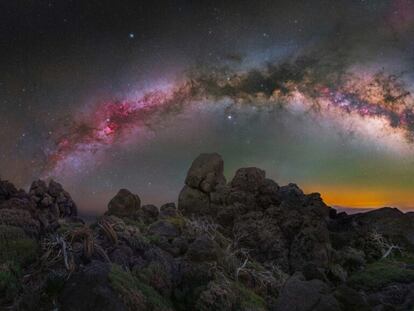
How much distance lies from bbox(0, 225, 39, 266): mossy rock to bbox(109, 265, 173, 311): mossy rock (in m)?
3.27

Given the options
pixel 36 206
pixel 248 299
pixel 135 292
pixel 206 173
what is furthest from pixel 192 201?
pixel 135 292

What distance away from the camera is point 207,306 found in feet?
43.9

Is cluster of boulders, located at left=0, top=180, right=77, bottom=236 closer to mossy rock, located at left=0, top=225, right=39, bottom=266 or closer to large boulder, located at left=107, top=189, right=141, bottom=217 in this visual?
mossy rock, located at left=0, top=225, right=39, bottom=266

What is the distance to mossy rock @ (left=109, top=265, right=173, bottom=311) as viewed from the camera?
11.6 m

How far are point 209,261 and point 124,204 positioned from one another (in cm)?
2150

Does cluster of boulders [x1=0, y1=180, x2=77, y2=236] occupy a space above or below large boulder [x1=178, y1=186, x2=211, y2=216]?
below

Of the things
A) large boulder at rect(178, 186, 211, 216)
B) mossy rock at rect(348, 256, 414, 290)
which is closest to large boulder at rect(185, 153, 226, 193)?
large boulder at rect(178, 186, 211, 216)

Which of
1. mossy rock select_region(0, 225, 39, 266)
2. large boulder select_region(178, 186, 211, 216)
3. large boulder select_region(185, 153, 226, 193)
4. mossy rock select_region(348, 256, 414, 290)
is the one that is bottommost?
mossy rock select_region(348, 256, 414, 290)

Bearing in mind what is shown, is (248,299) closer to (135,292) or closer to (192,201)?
(135,292)

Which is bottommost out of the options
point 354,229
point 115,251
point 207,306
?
point 207,306

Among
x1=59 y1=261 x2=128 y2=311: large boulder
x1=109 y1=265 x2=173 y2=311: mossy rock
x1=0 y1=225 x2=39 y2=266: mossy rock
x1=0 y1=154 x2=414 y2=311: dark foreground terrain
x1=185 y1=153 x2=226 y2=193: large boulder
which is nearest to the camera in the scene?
x1=59 y1=261 x2=128 y2=311: large boulder

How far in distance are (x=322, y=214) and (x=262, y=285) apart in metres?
10.6

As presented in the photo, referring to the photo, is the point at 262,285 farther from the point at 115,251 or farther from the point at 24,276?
the point at 24,276

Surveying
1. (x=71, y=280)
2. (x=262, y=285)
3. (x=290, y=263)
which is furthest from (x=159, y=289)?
(x=290, y=263)
